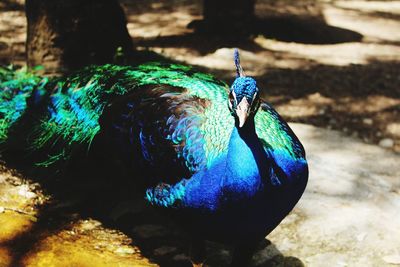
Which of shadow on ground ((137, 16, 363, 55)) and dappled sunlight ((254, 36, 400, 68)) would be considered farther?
shadow on ground ((137, 16, 363, 55))

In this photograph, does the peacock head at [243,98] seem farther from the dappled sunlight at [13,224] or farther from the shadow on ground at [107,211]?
the dappled sunlight at [13,224]

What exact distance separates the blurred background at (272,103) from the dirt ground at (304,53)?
0.02 meters

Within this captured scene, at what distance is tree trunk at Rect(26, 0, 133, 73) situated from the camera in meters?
4.54

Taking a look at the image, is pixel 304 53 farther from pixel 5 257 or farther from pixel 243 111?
pixel 5 257

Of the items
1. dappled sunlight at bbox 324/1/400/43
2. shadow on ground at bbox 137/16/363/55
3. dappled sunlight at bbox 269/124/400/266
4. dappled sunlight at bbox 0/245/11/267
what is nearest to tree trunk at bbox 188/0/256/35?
shadow on ground at bbox 137/16/363/55

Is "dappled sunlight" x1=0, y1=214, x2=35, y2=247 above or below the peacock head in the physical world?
below

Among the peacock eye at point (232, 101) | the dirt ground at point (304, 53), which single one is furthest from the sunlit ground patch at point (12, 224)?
the dirt ground at point (304, 53)

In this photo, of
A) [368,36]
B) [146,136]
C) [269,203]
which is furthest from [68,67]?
[368,36]

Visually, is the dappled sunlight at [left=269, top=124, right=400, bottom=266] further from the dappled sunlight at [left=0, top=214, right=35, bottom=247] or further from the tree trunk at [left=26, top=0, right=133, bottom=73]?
the tree trunk at [left=26, top=0, right=133, bottom=73]

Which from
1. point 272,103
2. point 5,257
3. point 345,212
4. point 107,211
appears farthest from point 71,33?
point 345,212

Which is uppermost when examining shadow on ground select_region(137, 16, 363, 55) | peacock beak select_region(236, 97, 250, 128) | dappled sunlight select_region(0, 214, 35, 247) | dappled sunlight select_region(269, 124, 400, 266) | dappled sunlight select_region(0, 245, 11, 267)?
peacock beak select_region(236, 97, 250, 128)

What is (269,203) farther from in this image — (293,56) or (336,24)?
(336,24)

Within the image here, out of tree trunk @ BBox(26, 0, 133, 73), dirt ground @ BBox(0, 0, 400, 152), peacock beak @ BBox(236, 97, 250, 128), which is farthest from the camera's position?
dirt ground @ BBox(0, 0, 400, 152)

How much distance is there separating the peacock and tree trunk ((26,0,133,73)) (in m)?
1.30
